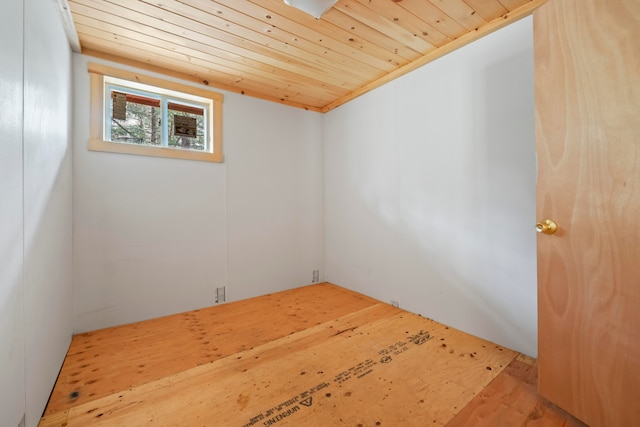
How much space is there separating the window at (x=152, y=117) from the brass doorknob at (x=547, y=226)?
2.69 metres

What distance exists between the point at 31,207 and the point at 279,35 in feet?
6.05

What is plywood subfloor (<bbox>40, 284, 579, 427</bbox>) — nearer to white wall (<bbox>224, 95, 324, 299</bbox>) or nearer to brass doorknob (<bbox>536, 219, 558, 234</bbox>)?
white wall (<bbox>224, 95, 324, 299</bbox>)

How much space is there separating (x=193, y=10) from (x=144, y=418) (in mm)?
2360

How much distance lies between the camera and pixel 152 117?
2531mm

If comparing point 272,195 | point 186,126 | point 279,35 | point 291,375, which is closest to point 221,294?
point 272,195

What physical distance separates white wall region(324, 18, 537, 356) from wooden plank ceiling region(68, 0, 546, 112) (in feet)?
0.66

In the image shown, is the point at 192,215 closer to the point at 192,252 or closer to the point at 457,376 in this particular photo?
the point at 192,252

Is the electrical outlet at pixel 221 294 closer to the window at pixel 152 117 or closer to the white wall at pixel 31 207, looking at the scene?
the white wall at pixel 31 207

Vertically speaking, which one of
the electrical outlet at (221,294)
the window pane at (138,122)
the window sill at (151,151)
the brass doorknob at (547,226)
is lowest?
the electrical outlet at (221,294)

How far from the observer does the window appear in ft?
7.27

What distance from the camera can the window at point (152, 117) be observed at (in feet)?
7.27

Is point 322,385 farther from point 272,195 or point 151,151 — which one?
point 151,151

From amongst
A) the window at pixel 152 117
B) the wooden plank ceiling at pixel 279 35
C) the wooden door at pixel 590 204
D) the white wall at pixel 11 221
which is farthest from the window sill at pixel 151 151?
the wooden door at pixel 590 204

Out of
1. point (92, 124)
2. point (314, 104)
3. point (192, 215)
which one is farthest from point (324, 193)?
point (92, 124)
